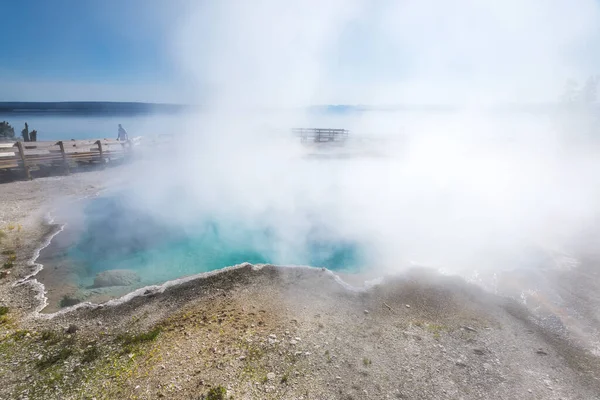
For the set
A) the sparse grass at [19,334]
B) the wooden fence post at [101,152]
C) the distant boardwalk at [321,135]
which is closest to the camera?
the sparse grass at [19,334]

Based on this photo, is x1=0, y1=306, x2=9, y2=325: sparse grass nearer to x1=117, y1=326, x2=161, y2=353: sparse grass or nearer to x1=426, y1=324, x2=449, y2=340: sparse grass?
x1=117, y1=326, x2=161, y2=353: sparse grass

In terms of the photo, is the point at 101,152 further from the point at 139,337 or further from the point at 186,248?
the point at 139,337

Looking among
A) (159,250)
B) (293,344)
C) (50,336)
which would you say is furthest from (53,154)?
(293,344)

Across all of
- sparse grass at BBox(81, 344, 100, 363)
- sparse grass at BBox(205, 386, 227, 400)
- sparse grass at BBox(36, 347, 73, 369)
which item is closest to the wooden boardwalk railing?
sparse grass at BBox(36, 347, 73, 369)

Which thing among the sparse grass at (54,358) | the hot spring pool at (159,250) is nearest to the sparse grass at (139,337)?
the sparse grass at (54,358)

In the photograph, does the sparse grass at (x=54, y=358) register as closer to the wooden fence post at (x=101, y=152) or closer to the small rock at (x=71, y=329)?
the small rock at (x=71, y=329)

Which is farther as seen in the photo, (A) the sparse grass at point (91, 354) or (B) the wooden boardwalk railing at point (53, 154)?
(B) the wooden boardwalk railing at point (53, 154)
